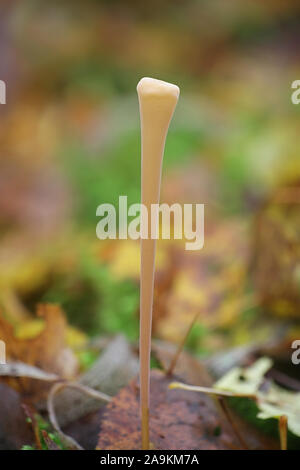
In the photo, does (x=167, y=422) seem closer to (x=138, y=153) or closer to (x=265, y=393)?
(x=265, y=393)

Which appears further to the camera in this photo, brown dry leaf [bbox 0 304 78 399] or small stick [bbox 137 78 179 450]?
brown dry leaf [bbox 0 304 78 399]

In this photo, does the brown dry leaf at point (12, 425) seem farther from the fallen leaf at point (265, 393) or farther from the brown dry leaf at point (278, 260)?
the brown dry leaf at point (278, 260)

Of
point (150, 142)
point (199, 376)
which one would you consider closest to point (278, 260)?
point (199, 376)

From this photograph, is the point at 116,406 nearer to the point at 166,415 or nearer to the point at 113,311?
the point at 166,415

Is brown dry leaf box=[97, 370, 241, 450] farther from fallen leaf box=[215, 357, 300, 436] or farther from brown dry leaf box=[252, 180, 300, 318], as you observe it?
brown dry leaf box=[252, 180, 300, 318]

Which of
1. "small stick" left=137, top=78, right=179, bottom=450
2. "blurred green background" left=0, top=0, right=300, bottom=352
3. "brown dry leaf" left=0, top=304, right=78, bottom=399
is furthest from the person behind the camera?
"blurred green background" left=0, top=0, right=300, bottom=352

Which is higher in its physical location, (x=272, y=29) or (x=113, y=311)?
(x=272, y=29)

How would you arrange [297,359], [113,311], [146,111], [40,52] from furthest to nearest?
[40,52], [113,311], [297,359], [146,111]

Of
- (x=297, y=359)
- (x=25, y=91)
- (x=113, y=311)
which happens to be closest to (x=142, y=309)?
(x=297, y=359)

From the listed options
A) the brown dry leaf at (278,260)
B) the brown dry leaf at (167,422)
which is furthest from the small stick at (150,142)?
the brown dry leaf at (278,260)

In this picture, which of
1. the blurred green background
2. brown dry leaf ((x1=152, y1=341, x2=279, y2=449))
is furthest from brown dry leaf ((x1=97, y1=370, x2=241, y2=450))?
the blurred green background
